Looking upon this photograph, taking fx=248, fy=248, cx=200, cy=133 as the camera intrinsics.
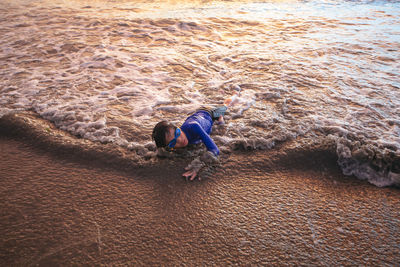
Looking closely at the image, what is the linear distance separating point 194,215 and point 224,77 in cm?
304

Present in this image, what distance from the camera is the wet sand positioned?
71.9 inches

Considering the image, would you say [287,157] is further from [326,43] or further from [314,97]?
[326,43]

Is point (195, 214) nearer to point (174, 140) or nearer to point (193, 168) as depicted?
point (193, 168)

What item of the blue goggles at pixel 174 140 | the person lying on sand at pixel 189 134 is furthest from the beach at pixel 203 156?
the blue goggles at pixel 174 140

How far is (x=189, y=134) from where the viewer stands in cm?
280

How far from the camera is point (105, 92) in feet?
13.6

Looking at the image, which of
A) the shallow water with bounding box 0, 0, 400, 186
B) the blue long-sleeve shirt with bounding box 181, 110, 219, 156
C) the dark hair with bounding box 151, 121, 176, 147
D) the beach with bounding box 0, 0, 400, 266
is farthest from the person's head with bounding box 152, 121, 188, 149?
the shallow water with bounding box 0, 0, 400, 186

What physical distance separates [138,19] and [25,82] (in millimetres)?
5027

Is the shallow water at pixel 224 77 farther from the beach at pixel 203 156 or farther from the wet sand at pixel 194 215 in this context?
the wet sand at pixel 194 215

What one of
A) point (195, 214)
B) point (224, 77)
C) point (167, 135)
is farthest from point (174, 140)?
point (224, 77)

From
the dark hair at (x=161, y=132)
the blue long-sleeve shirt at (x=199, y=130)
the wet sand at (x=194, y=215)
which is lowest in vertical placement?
the wet sand at (x=194, y=215)

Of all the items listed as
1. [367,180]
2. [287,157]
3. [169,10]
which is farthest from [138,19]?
[367,180]

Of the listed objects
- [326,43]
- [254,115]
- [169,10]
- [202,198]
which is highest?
[169,10]

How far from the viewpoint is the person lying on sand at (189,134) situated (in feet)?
8.25
